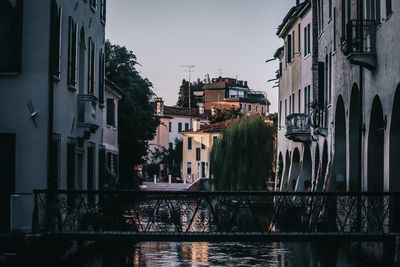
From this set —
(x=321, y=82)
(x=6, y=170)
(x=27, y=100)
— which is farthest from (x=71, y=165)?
(x=321, y=82)

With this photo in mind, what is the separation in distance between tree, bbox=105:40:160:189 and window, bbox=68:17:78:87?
96.1 feet

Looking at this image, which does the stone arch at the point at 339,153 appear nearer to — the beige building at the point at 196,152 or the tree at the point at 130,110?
the tree at the point at 130,110

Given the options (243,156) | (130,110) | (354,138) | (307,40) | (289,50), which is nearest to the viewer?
(354,138)

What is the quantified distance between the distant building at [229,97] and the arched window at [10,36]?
123865 millimetres

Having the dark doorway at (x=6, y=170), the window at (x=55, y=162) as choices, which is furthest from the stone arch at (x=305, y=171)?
the dark doorway at (x=6, y=170)

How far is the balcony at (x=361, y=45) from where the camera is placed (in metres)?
26.2

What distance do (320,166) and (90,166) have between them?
11697mm

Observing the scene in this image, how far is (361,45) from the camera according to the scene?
1040 inches

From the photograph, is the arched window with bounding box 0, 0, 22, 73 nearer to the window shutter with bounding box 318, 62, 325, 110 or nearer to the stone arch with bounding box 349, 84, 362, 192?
the stone arch with bounding box 349, 84, 362, 192

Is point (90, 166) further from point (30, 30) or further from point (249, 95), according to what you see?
point (249, 95)

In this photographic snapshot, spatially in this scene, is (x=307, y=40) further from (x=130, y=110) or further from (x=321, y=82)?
(x=130, y=110)

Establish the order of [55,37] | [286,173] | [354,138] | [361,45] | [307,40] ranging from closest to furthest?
[55,37] < [361,45] < [354,138] < [307,40] < [286,173]


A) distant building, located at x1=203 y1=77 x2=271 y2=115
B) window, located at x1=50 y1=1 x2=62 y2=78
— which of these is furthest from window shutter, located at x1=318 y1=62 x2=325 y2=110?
distant building, located at x1=203 y1=77 x2=271 y2=115

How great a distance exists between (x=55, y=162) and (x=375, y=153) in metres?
9.33
